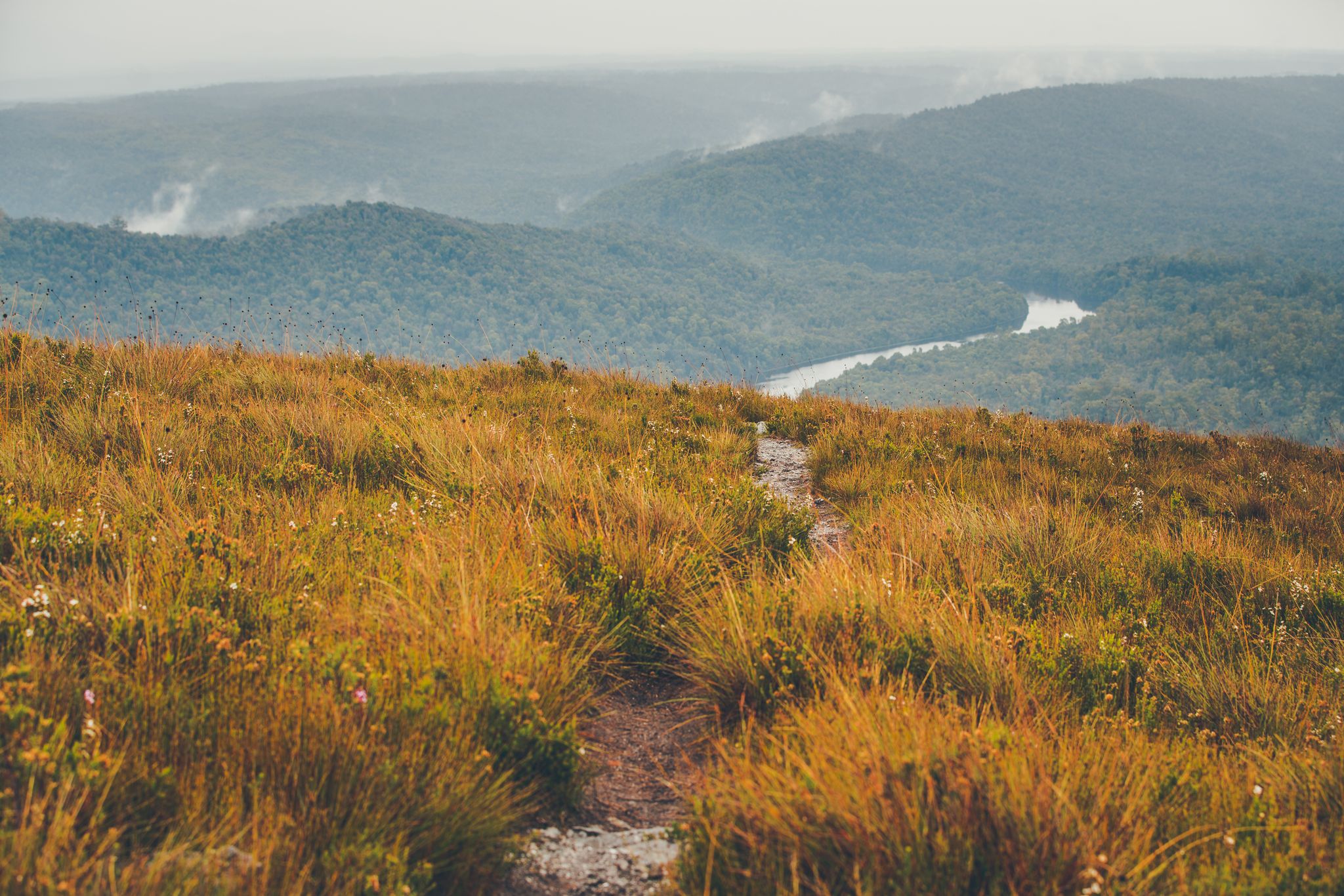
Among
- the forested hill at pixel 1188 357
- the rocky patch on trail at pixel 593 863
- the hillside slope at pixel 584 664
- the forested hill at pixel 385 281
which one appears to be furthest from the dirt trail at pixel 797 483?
the forested hill at pixel 385 281

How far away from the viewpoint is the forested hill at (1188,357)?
3947 inches

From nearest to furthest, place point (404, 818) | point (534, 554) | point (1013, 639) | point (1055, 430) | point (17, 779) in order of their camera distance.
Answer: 1. point (17, 779)
2. point (404, 818)
3. point (1013, 639)
4. point (534, 554)
5. point (1055, 430)

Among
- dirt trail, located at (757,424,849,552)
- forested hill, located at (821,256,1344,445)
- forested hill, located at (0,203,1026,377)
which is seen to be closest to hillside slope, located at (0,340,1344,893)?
dirt trail, located at (757,424,849,552)

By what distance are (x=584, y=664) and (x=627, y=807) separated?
0.58m

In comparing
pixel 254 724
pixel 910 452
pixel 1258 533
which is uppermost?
pixel 254 724

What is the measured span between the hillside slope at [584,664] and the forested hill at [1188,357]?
289 ft

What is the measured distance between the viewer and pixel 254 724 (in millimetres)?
2004

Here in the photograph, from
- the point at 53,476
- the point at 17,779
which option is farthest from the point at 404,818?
the point at 53,476

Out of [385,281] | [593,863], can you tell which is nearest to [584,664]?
[593,863]

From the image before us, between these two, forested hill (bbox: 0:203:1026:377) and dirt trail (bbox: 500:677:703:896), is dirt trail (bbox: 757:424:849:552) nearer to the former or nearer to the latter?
dirt trail (bbox: 500:677:703:896)

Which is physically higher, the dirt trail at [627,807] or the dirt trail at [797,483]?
the dirt trail at [627,807]

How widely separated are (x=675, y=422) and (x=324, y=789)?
5.80 metres

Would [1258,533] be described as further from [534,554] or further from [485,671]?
[485,671]

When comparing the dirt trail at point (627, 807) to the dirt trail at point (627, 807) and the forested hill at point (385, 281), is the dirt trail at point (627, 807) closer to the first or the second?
the dirt trail at point (627, 807)
